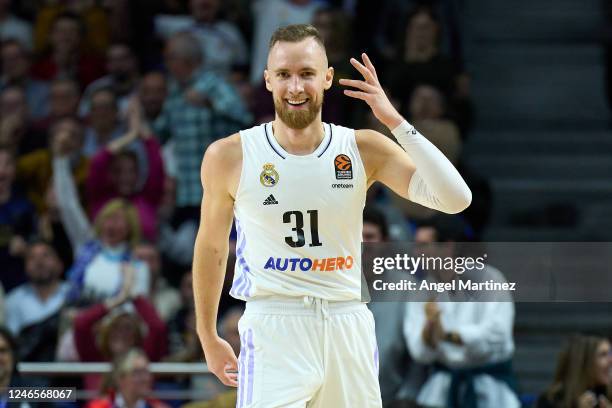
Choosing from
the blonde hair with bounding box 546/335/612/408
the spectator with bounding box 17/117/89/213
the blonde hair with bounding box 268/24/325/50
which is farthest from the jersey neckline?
the spectator with bounding box 17/117/89/213

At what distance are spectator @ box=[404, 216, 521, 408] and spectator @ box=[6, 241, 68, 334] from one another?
3.34 metres

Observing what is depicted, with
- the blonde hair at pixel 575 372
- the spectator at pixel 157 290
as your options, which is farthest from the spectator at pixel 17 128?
the blonde hair at pixel 575 372

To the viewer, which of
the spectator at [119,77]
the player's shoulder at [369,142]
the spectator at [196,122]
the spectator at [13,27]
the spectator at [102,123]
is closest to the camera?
the player's shoulder at [369,142]

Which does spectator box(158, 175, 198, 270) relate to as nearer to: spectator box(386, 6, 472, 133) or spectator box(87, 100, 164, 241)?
spectator box(87, 100, 164, 241)

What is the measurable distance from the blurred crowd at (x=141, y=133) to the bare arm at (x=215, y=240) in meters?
2.40

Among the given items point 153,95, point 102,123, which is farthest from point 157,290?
point 153,95

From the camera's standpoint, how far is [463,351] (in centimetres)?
806

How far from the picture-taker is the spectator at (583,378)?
793 cm

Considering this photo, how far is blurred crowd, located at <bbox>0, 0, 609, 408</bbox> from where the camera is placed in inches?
390

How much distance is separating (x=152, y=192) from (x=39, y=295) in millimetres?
1354

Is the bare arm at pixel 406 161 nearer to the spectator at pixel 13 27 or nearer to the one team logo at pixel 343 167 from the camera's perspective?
the one team logo at pixel 343 167

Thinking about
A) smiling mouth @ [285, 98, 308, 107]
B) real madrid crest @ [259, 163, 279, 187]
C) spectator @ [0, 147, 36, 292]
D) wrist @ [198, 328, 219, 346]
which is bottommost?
wrist @ [198, 328, 219, 346]

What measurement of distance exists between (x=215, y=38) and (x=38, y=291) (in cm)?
298

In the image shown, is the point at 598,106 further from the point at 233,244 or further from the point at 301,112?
the point at 301,112
